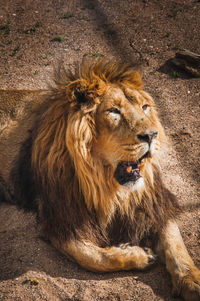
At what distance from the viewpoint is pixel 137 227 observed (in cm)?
303

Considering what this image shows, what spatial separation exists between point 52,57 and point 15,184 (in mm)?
3161

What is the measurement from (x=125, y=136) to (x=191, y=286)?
3.70 ft

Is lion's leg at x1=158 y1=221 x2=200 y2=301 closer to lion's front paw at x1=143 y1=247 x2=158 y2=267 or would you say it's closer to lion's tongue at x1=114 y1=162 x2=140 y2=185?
lion's front paw at x1=143 y1=247 x2=158 y2=267

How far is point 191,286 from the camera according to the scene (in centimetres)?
258

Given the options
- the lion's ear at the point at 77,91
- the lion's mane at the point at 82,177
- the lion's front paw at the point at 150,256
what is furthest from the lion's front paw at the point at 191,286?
the lion's ear at the point at 77,91

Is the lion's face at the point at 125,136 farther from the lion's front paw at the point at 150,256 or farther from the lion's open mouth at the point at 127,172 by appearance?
the lion's front paw at the point at 150,256

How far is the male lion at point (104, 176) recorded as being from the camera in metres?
2.64

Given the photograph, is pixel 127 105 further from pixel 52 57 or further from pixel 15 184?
pixel 52 57

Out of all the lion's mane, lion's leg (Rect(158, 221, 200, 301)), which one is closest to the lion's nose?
the lion's mane

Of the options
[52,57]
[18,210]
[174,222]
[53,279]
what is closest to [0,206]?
[18,210]

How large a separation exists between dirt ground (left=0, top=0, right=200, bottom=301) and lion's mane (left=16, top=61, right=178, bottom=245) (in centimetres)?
33

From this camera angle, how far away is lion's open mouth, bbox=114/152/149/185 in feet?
8.95

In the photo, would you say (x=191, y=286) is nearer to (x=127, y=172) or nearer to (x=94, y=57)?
(x=127, y=172)

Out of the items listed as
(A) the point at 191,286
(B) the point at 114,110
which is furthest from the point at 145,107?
(A) the point at 191,286
